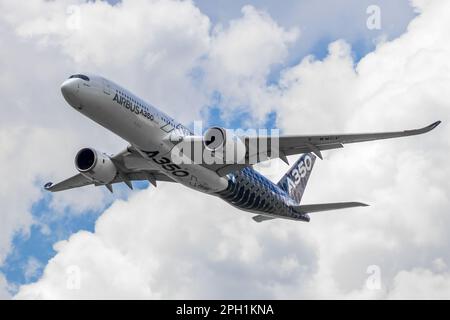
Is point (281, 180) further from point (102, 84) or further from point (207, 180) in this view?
point (102, 84)

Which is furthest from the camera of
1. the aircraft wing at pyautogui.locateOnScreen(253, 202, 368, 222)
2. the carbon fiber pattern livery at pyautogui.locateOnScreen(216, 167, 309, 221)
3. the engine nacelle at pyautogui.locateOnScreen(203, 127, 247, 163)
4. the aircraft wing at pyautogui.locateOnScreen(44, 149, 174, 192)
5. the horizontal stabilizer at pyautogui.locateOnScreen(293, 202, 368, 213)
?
the aircraft wing at pyautogui.locateOnScreen(253, 202, 368, 222)

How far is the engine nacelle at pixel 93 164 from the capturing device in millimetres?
42312

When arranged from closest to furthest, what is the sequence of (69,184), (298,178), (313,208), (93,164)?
(93,164) < (313,208) < (69,184) < (298,178)

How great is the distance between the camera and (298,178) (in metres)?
55.1

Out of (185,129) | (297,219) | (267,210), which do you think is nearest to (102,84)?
(185,129)

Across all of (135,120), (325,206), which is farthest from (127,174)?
(325,206)

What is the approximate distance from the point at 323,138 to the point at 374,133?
2902 millimetres

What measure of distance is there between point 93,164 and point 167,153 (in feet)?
22.8

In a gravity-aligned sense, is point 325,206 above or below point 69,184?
below

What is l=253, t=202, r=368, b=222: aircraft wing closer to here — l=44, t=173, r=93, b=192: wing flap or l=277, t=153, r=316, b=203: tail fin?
l=277, t=153, r=316, b=203: tail fin

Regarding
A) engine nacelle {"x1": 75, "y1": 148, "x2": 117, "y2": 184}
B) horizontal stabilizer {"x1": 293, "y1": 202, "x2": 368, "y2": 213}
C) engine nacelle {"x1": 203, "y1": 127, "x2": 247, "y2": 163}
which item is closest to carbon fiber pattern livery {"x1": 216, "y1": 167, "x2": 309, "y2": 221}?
horizontal stabilizer {"x1": 293, "y1": 202, "x2": 368, "y2": 213}

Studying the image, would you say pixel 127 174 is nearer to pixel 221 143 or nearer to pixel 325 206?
pixel 221 143

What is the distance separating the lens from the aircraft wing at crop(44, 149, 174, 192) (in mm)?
42466

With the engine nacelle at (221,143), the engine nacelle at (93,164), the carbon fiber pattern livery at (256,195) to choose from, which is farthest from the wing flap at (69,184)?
the engine nacelle at (221,143)
